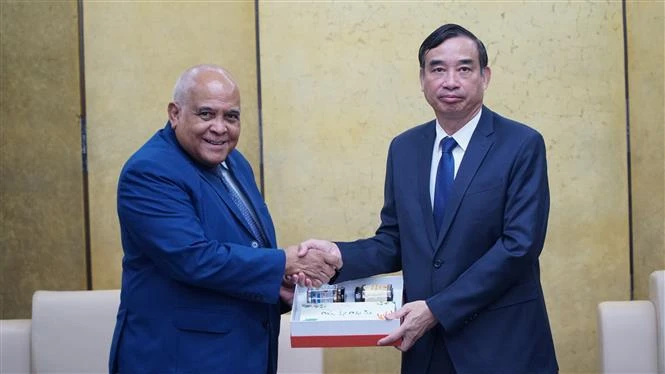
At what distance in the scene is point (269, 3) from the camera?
185 inches

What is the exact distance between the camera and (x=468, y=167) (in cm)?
Answer: 307

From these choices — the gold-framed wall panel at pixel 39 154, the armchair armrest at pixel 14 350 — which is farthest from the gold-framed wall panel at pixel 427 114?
the armchair armrest at pixel 14 350

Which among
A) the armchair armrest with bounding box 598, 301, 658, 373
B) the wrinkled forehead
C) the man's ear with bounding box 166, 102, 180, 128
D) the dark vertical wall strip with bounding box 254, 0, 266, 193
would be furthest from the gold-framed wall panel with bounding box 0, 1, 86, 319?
the armchair armrest with bounding box 598, 301, 658, 373

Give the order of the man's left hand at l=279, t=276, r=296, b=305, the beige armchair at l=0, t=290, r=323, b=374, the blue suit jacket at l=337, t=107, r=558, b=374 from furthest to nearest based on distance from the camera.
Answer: the beige armchair at l=0, t=290, r=323, b=374 → the man's left hand at l=279, t=276, r=296, b=305 → the blue suit jacket at l=337, t=107, r=558, b=374

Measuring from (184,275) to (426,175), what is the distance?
821mm

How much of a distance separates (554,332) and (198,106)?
2.50 metres

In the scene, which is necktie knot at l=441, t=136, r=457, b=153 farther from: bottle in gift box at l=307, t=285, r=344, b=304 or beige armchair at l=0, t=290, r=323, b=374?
beige armchair at l=0, t=290, r=323, b=374

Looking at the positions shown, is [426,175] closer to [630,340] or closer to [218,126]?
[218,126]

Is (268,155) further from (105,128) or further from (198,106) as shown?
(198,106)

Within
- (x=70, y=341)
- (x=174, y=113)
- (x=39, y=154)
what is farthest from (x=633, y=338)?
(x=39, y=154)

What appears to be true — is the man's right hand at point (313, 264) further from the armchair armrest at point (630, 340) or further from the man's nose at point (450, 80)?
Result: the armchair armrest at point (630, 340)

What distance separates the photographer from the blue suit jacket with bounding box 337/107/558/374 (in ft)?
9.87

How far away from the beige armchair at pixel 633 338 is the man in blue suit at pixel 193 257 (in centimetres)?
144

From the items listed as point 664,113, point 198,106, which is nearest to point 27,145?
point 198,106
